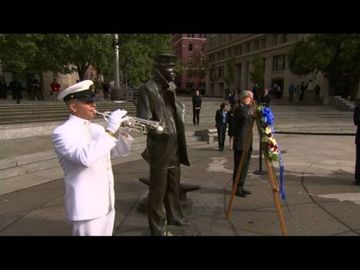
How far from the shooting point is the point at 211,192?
6.33 meters

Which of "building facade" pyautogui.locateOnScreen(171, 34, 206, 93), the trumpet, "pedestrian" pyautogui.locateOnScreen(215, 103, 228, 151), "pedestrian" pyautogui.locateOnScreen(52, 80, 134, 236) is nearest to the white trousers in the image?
"pedestrian" pyautogui.locateOnScreen(52, 80, 134, 236)

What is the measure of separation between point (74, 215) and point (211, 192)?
4.03 m

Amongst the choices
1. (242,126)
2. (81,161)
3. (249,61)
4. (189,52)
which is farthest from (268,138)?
(189,52)

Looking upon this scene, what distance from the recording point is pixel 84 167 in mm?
2604

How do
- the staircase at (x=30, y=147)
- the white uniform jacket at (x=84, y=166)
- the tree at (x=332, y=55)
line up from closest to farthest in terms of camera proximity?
the white uniform jacket at (x=84, y=166)
the staircase at (x=30, y=147)
the tree at (x=332, y=55)

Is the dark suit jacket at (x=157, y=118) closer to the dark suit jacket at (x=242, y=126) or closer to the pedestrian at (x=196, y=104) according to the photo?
the dark suit jacket at (x=242, y=126)

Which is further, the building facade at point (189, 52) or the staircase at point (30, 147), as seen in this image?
the building facade at point (189, 52)

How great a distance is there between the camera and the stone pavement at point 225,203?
4602mm

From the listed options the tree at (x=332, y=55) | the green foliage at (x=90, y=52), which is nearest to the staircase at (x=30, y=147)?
the green foliage at (x=90, y=52)

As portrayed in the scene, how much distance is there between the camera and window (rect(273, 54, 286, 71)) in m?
44.3

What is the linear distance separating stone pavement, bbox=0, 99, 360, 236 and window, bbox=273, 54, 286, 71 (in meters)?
37.5

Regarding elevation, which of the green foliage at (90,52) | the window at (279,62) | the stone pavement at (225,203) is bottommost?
the stone pavement at (225,203)

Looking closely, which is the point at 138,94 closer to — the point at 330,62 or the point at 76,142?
the point at 76,142
